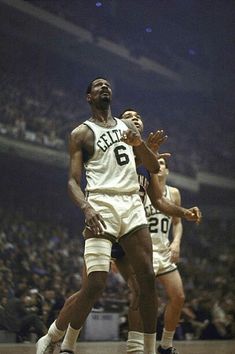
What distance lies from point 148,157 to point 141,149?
0.25 feet

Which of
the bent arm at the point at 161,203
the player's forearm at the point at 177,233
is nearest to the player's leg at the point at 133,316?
the bent arm at the point at 161,203

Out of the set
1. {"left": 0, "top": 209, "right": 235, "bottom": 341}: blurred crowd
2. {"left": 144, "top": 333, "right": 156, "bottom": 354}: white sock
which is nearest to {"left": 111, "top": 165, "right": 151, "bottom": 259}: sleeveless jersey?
{"left": 144, "top": 333, "right": 156, "bottom": 354}: white sock

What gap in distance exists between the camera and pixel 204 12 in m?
15.0

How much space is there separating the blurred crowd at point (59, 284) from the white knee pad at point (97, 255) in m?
5.24

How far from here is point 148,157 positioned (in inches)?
181

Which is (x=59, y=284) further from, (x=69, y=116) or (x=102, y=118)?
(x=102, y=118)

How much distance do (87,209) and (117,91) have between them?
10.3m

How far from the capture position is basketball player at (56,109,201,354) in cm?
467

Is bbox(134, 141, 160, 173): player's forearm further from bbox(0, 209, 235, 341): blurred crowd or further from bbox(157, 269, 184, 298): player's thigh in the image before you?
bbox(0, 209, 235, 341): blurred crowd

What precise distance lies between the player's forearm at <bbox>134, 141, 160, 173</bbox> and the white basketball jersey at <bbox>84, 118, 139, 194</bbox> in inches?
3.3

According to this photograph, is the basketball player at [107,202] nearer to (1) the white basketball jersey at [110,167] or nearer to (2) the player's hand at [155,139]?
(1) the white basketball jersey at [110,167]

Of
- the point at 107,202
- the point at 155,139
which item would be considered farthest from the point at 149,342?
the point at 155,139

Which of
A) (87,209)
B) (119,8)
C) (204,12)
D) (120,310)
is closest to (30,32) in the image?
(119,8)

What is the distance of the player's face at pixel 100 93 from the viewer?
4672 millimetres
